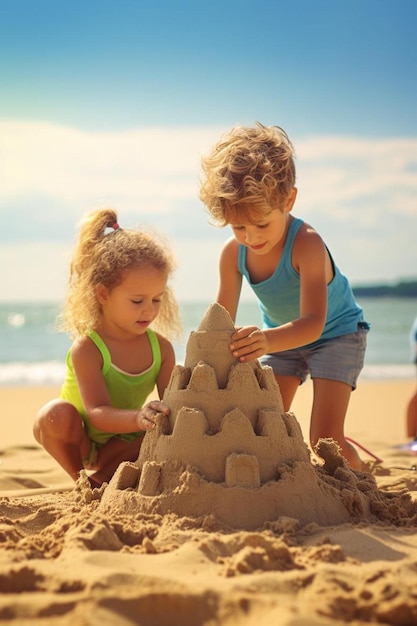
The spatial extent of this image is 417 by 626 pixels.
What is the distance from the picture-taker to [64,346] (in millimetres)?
17359

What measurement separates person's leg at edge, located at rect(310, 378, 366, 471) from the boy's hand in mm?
1239

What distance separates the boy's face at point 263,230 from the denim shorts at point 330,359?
0.68 metres

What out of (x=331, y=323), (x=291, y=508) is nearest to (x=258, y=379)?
(x=291, y=508)

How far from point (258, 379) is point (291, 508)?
49 cm

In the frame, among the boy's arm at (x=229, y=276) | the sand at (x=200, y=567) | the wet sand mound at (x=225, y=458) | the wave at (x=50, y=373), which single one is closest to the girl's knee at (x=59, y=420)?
the sand at (x=200, y=567)

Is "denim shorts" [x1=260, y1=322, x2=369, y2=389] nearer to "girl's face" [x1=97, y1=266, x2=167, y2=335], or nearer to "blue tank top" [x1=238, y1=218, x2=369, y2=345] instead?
"blue tank top" [x1=238, y1=218, x2=369, y2=345]

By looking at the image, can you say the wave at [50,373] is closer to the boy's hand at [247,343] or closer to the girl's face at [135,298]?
the girl's face at [135,298]

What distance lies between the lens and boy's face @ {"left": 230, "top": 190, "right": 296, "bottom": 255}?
363 cm

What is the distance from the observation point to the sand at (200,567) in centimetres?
188

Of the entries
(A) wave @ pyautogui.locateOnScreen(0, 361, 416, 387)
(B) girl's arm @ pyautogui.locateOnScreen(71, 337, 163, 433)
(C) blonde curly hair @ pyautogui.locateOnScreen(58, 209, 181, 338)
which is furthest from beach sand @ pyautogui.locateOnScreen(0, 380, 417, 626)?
(A) wave @ pyautogui.locateOnScreen(0, 361, 416, 387)

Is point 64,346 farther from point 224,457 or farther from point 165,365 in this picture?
point 224,457

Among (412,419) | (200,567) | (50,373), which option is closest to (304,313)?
(200,567)

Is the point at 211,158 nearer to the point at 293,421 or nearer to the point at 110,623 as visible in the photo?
the point at 293,421

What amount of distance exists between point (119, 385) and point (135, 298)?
0.44 meters
